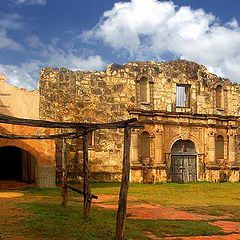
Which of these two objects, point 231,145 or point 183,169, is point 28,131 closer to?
point 183,169

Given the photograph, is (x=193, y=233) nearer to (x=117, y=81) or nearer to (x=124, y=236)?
(x=124, y=236)

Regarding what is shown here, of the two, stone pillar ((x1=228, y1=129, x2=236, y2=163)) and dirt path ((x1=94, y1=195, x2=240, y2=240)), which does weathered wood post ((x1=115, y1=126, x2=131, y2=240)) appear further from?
stone pillar ((x1=228, y1=129, x2=236, y2=163))

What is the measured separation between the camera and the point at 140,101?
78.1 ft

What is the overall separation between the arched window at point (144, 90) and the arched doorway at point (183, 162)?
3214 millimetres

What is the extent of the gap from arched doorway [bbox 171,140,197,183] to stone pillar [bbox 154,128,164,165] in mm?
1112

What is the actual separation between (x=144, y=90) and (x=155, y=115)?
1.63 m

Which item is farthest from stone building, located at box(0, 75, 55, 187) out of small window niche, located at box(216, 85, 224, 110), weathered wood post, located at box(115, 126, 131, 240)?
small window niche, located at box(216, 85, 224, 110)

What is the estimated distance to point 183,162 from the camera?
24609 millimetres

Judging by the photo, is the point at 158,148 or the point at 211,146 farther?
the point at 211,146

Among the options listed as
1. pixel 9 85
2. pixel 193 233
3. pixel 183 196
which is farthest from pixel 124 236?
pixel 9 85

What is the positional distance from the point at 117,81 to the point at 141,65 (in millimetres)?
1897

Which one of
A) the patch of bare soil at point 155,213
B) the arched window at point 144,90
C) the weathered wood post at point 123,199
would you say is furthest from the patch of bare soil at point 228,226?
the arched window at point 144,90

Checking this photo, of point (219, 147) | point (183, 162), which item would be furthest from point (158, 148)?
point (219, 147)

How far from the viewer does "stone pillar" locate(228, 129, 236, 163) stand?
25.5m
